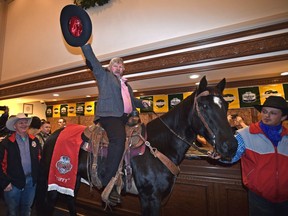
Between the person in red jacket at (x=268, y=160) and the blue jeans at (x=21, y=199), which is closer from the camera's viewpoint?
the person in red jacket at (x=268, y=160)

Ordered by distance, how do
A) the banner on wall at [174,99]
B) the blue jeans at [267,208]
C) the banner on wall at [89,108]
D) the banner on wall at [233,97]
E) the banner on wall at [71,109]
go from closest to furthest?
1. the blue jeans at [267,208]
2. the banner on wall at [233,97]
3. the banner on wall at [174,99]
4. the banner on wall at [89,108]
5. the banner on wall at [71,109]

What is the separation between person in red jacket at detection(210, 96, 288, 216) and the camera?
147 cm

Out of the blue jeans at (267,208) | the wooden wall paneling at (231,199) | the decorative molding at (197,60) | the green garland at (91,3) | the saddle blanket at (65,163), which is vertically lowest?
the wooden wall paneling at (231,199)

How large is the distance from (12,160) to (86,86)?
322 centimetres

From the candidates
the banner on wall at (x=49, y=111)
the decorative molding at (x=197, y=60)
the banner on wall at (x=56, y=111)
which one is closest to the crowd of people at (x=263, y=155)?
the decorative molding at (x=197, y=60)

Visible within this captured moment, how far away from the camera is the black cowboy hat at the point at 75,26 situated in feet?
6.20

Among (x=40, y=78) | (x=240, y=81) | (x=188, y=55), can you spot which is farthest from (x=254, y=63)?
(x=40, y=78)

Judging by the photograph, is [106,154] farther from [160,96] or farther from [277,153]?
[160,96]

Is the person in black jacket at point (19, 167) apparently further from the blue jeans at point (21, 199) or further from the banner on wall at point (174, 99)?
the banner on wall at point (174, 99)

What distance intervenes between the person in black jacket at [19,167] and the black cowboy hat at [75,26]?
4.39 feet

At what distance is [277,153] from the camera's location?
4.92ft

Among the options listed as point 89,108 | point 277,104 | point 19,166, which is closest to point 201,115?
point 277,104

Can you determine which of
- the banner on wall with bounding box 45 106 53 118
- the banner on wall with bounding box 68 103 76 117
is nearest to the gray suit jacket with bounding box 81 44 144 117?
the banner on wall with bounding box 68 103 76 117

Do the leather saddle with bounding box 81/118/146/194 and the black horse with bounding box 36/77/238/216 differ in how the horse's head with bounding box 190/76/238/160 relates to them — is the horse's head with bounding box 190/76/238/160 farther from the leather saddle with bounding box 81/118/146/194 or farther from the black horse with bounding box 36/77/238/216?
the leather saddle with bounding box 81/118/146/194
